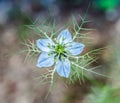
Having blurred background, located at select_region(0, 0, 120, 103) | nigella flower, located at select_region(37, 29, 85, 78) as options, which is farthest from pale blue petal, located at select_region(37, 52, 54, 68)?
blurred background, located at select_region(0, 0, 120, 103)

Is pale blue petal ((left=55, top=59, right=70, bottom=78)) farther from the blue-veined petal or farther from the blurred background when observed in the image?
the blurred background

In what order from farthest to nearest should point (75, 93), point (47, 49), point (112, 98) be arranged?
point (75, 93), point (112, 98), point (47, 49)

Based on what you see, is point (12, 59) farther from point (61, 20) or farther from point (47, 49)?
point (47, 49)

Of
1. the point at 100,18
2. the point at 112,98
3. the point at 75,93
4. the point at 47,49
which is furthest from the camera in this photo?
the point at 100,18

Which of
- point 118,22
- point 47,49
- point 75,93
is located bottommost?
point 75,93

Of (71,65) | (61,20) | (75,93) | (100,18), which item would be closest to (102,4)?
(100,18)

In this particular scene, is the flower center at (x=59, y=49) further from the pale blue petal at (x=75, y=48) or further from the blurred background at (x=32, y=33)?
the blurred background at (x=32, y=33)

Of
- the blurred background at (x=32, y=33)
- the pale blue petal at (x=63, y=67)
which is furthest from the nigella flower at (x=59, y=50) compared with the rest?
the blurred background at (x=32, y=33)

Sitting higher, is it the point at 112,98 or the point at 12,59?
the point at 12,59
